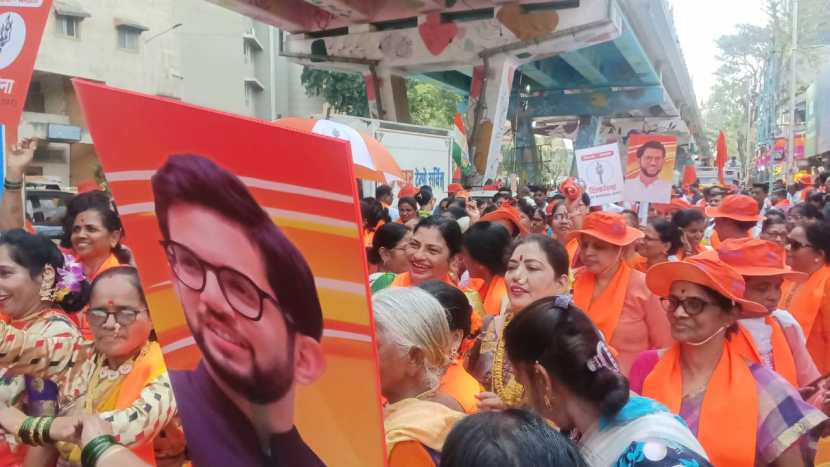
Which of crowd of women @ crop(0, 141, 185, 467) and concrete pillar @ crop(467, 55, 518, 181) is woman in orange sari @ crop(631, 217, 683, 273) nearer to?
crowd of women @ crop(0, 141, 185, 467)

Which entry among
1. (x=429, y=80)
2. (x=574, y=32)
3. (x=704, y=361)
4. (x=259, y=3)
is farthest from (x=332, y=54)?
(x=704, y=361)

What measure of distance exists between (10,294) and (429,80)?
2608cm

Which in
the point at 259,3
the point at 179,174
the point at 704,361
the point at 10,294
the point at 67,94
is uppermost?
the point at 259,3

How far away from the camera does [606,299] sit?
3.79 m

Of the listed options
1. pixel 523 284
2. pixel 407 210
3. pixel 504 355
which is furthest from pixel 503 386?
pixel 407 210

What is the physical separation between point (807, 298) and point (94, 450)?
3702mm

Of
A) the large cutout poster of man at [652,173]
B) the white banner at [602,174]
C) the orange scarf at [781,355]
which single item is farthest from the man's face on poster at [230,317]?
the large cutout poster of man at [652,173]

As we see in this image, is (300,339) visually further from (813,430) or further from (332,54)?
(332,54)

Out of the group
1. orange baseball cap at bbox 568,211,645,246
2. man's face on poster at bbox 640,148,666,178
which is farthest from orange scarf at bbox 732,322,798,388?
man's face on poster at bbox 640,148,666,178

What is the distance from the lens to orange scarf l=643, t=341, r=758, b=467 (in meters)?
2.37

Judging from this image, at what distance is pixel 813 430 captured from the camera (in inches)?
91.7

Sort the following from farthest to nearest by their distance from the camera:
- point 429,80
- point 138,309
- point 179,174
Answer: point 429,80
point 138,309
point 179,174

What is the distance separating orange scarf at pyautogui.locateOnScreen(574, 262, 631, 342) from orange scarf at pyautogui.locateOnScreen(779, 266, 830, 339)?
39.5 inches

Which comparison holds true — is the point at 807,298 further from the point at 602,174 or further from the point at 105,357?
the point at 602,174
